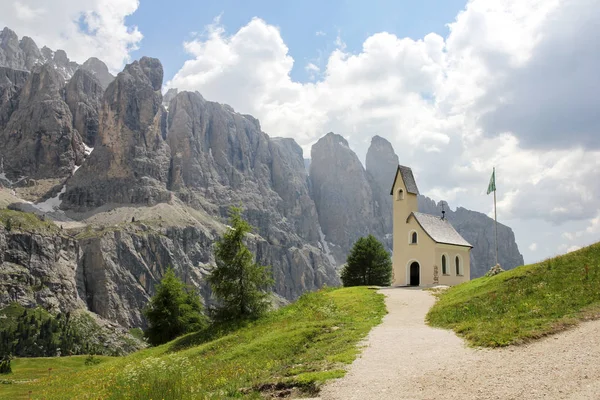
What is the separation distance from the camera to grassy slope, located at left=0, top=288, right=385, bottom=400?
15930mm

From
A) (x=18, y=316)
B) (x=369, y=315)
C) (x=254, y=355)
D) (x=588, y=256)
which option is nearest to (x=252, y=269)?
(x=369, y=315)

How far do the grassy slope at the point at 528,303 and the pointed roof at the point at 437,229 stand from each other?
24102 mm

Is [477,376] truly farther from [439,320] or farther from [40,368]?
[40,368]

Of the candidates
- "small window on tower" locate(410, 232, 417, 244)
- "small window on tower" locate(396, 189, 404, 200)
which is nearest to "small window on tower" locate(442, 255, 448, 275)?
"small window on tower" locate(410, 232, 417, 244)

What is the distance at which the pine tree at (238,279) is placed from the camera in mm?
37156

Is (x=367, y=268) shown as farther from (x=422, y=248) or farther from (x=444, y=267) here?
(x=444, y=267)

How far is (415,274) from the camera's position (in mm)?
59219

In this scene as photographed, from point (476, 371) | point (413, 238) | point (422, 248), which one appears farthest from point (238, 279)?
point (413, 238)

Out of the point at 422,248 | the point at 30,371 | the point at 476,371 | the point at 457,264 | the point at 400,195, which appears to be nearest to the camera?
the point at 476,371

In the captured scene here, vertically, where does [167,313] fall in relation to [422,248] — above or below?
below

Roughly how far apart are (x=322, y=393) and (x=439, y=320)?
1500cm

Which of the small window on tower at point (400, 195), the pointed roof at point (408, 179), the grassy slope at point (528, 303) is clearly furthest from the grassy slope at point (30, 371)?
the pointed roof at point (408, 179)

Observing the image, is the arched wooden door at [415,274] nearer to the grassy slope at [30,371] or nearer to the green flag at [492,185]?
the green flag at [492,185]

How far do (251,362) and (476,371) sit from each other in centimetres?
1038
